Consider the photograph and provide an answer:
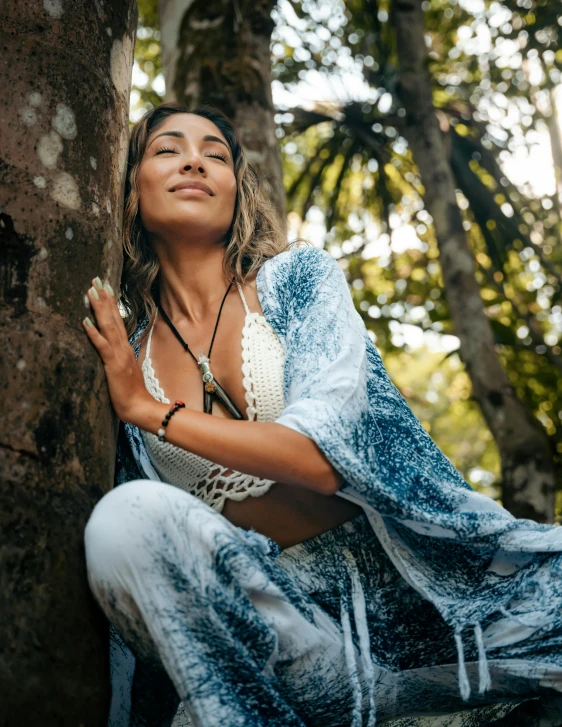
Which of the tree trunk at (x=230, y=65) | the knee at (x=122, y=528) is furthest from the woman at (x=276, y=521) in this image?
the tree trunk at (x=230, y=65)

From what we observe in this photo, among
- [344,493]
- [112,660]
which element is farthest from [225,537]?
[112,660]

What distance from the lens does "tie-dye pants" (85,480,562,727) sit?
174 centimetres

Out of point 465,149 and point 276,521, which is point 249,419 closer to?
point 276,521

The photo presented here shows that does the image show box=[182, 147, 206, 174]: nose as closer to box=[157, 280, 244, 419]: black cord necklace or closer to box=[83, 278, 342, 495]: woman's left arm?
box=[157, 280, 244, 419]: black cord necklace

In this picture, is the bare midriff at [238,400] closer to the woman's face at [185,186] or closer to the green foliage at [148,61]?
the woman's face at [185,186]

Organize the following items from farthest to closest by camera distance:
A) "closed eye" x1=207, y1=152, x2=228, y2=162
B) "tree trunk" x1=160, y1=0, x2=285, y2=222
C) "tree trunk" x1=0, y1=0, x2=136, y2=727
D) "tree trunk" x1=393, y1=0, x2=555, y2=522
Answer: "tree trunk" x1=393, y1=0, x2=555, y2=522 < "tree trunk" x1=160, y1=0, x2=285, y2=222 < "closed eye" x1=207, y1=152, x2=228, y2=162 < "tree trunk" x1=0, y1=0, x2=136, y2=727

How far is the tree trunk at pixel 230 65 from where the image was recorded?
13.3 ft

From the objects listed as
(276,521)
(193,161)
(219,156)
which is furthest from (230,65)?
(276,521)

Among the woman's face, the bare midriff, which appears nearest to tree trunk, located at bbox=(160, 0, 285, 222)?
the woman's face

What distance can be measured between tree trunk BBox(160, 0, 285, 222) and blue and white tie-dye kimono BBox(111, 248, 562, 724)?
69.2 inches

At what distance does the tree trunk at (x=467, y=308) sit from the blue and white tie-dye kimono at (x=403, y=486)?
9.05 ft

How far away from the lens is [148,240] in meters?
2.81

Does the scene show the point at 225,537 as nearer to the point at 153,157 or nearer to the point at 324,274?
the point at 324,274

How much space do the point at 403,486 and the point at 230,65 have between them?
9.00 feet
